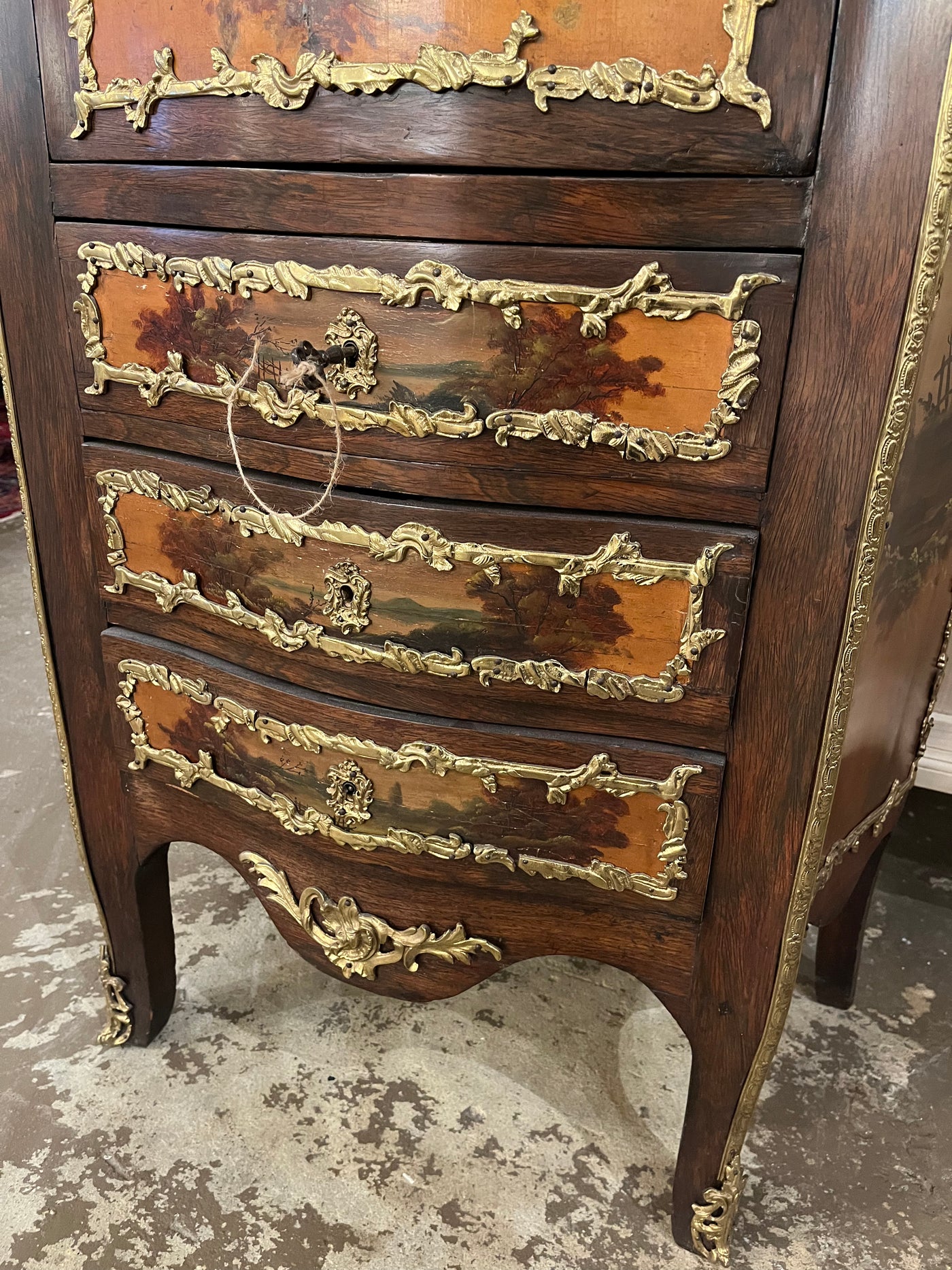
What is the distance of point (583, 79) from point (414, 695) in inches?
18.3

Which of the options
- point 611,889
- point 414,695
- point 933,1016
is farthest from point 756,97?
point 933,1016

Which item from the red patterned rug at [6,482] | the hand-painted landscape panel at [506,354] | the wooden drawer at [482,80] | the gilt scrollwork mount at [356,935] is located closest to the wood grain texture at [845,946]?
the gilt scrollwork mount at [356,935]

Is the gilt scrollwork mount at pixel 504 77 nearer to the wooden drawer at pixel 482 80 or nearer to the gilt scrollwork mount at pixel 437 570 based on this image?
the wooden drawer at pixel 482 80

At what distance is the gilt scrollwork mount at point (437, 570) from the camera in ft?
2.30

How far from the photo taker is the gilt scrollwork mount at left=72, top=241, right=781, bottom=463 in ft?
2.06

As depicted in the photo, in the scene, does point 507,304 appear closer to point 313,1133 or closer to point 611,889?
point 611,889

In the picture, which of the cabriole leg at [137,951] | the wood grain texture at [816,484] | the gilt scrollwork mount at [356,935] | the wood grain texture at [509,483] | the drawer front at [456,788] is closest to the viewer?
the wood grain texture at [816,484]

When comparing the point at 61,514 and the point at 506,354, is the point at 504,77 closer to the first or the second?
the point at 506,354

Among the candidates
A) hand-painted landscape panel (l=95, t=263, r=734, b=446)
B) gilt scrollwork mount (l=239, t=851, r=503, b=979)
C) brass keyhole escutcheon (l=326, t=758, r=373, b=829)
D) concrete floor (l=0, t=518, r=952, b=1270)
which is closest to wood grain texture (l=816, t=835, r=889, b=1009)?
concrete floor (l=0, t=518, r=952, b=1270)

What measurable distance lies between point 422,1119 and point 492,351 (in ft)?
2.88

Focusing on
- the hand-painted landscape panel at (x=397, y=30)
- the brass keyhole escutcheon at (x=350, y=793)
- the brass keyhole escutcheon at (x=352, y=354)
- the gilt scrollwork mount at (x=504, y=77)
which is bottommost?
the brass keyhole escutcheon at (x=350, y=793)

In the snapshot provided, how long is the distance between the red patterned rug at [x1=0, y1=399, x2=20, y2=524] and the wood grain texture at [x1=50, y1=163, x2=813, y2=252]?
2.23 meters

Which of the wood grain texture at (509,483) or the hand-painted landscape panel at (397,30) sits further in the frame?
the wood grain texture at (509,483)

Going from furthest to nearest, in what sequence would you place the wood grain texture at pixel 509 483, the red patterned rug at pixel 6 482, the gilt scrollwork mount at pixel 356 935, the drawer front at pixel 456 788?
the red patterned rug at pixel 6 482 → the gilt scrollwork mount at pixel 356 935 → the drawer front at pixel 456 788 → the wood grain texture at pixel 509 483
